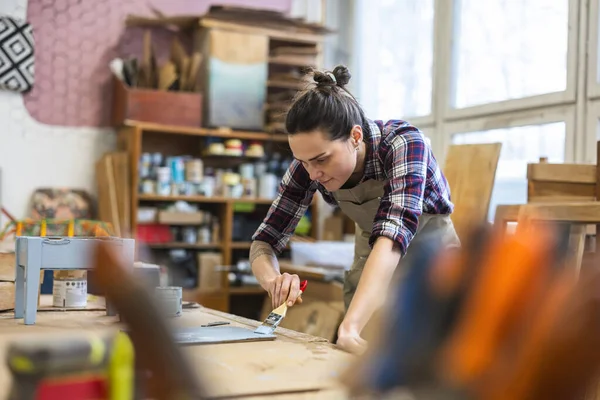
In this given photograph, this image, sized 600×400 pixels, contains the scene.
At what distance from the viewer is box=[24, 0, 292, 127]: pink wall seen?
460cm

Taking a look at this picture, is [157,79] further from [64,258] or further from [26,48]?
[64,258]

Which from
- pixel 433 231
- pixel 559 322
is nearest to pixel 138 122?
pixel 433 231

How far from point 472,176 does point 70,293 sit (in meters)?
1.89

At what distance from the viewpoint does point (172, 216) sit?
454 cm

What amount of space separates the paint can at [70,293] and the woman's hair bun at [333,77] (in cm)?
92

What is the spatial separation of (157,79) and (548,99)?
101 inches

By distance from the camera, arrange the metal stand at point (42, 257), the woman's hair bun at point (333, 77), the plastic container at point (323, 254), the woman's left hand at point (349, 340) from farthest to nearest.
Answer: the plastic container at point (323, 254)
the woman's hair bun at point (333, 77)
the metal stand at point (42, 257)
the woman's left hand at point (349, 340)

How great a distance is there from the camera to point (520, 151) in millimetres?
3908

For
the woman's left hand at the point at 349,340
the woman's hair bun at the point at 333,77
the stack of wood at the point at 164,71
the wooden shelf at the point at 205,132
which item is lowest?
the woman's left hand at the point at 349,340

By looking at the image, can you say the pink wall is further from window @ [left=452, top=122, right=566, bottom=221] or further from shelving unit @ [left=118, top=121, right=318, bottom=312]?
window @ [left=452, top=122, right=566, bottom=221]

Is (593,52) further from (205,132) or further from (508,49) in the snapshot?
(205,132)

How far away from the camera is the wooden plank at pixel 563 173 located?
104 inches

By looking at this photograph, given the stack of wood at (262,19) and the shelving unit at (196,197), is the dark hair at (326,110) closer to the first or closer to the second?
the shelving unit at (196,197)

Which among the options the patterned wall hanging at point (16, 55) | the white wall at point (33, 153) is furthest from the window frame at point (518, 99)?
the patterned wall hanging at point (16, 55)
